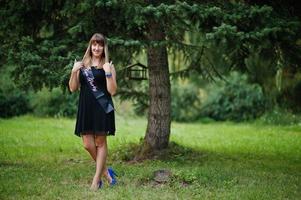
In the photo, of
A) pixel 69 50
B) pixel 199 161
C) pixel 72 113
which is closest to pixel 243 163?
pixel 199 161

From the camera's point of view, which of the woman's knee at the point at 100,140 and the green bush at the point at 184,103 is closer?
the woman's knee at the point at 100,140

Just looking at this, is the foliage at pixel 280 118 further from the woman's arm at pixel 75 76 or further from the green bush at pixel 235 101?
the woman's arm at pixel 75 76

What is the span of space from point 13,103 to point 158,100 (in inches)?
482

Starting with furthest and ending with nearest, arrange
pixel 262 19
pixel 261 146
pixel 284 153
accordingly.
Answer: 1. pixel 261 146
2. pixel 284 153
3. pixel 262 19

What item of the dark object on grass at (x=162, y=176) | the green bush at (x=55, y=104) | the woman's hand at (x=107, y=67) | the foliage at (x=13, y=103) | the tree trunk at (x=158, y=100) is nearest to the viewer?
the woman's hand at (x=107, y=67)

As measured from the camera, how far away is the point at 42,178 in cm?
741

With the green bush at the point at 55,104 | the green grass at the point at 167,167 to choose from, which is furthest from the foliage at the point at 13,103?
the green grass at the point at 167,167

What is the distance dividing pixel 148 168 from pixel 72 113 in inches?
492

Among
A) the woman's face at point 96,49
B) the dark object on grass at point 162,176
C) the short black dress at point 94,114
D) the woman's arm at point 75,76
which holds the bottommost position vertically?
the dark object on grass at point 162,176

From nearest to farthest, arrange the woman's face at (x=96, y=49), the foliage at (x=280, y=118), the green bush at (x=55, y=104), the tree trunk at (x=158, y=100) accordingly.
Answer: the woman's face at (x=96, y=49) → the tree trunk at (x=158, y=100) → the foliage at (x=280, y=118) → the green bush at (x=55, y=104)

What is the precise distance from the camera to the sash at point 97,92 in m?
6.59

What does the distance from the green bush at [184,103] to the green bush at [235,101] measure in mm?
455

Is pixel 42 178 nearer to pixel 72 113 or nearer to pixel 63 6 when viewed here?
pixel 63 6

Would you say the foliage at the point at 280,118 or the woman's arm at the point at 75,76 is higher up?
the woman's arm at the point at 75,76
